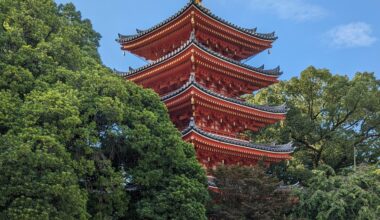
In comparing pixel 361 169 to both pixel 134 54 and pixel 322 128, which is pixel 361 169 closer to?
pixel 322 128

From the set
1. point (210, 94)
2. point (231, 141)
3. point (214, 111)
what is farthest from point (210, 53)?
point (231, 141)

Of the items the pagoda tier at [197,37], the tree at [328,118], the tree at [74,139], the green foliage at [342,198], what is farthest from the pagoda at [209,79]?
the tree at [328,118]

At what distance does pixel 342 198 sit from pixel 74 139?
10267mm

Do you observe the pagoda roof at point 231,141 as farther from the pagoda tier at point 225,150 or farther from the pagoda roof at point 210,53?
the pagoda roof at point 210,53

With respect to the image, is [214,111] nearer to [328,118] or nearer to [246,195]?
[246,195]

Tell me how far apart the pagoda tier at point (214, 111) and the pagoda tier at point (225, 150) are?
110cm

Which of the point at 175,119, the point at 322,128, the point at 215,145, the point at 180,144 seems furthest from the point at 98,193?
the point at 322,128

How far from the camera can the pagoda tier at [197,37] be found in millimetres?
24375

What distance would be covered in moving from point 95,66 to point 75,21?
28.0 feet

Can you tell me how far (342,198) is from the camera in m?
19.1

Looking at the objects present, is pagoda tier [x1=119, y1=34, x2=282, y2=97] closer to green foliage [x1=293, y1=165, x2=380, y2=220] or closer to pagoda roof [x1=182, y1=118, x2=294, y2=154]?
pagoda roof [x1=182, y1=118, x2=294, y2=154]

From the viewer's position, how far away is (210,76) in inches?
955

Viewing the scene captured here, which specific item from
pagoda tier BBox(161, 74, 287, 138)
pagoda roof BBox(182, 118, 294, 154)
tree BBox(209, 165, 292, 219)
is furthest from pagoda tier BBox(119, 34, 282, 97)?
tree BBox(209, 165, 292, 219)

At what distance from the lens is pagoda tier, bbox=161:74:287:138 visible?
21625 mm
